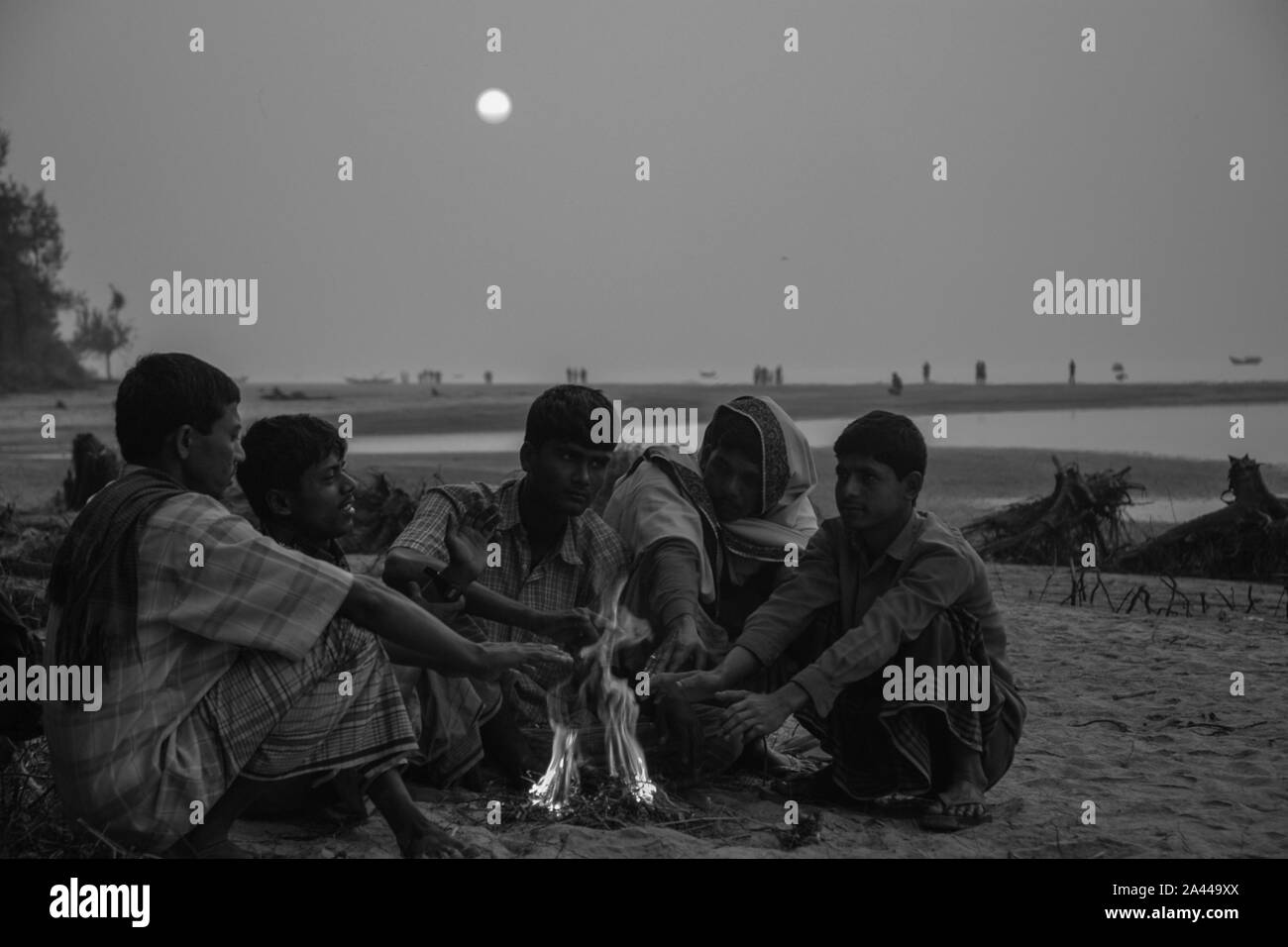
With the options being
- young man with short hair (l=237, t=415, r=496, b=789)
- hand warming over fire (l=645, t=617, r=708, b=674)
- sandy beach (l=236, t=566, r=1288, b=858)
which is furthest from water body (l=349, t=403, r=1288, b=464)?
young man with short hair (l=237, t=415, r=496, b=789)

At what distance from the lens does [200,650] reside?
3234mm

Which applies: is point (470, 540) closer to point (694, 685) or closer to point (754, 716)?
point (694, 685)

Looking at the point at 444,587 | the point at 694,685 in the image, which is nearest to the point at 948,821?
the point at 694,685

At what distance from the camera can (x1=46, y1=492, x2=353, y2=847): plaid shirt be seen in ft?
10.2

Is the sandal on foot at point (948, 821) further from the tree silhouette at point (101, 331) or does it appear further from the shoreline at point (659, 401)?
the tree silhouette at point (101, 331)

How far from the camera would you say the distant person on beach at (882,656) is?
3.96 meters

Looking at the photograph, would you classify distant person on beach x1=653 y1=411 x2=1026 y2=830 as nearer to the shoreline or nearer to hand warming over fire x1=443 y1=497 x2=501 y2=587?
hand warming over fire x1=443 y1=497 x2=501 y2=587

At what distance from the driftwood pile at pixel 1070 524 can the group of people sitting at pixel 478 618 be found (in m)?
5.80

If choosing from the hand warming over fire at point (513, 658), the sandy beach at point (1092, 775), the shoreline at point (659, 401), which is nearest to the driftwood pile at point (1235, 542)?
the sandy beach at point (1092, 775)

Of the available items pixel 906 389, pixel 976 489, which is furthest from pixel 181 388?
pixel 906 389

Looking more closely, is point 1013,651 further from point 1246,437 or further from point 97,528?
point 1246,437

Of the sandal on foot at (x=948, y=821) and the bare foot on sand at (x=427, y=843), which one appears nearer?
the bare foot on sand at (x=427, y=843)

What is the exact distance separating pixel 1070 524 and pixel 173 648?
8260 mm
